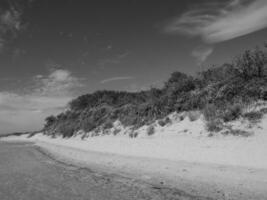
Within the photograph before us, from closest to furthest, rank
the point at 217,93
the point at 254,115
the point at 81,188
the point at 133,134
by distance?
the point at 81,188, the point at 254,115, the point at 217,93, the point at 133,134

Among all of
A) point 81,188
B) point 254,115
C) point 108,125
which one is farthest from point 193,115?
point 108,125

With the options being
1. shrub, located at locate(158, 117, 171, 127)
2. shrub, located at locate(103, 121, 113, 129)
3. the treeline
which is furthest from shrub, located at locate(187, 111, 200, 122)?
shrub, located at locate(103, 121, 113, 129)

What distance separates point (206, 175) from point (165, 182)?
1539 mm

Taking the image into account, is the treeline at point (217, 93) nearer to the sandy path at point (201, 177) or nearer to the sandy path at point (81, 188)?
the sandy path at point (201, 177)

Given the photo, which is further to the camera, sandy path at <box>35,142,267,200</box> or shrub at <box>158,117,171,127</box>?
shrub at <box>158,117,171,127</box>

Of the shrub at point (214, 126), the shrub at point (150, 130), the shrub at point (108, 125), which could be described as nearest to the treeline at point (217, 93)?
the shrub at point (108, 125)

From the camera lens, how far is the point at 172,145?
41.8 ft

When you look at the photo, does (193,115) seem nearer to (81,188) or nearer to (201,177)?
(201,177)

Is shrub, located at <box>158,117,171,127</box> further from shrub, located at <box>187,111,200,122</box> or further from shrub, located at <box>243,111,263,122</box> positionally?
shrub, located at <box>243,111,263,122</box>

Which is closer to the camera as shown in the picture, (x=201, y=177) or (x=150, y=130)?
(x=201, y=177)

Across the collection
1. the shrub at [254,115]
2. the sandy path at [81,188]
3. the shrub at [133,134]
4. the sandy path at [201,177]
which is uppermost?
the shrub at [254,115]

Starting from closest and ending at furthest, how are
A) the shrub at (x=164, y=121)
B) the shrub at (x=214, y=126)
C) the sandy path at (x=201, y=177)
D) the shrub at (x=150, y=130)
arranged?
the sandy path at (x=201, y=177) < the shrub at (x=214, y=126) < the shrub at (x=150, y=130) < the shrub at (x=164, y=121)

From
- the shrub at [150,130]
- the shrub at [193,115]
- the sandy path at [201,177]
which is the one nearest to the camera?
the sandy path at [201,177]

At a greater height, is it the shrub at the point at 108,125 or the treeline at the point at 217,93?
the treeline at the point at 217,93
